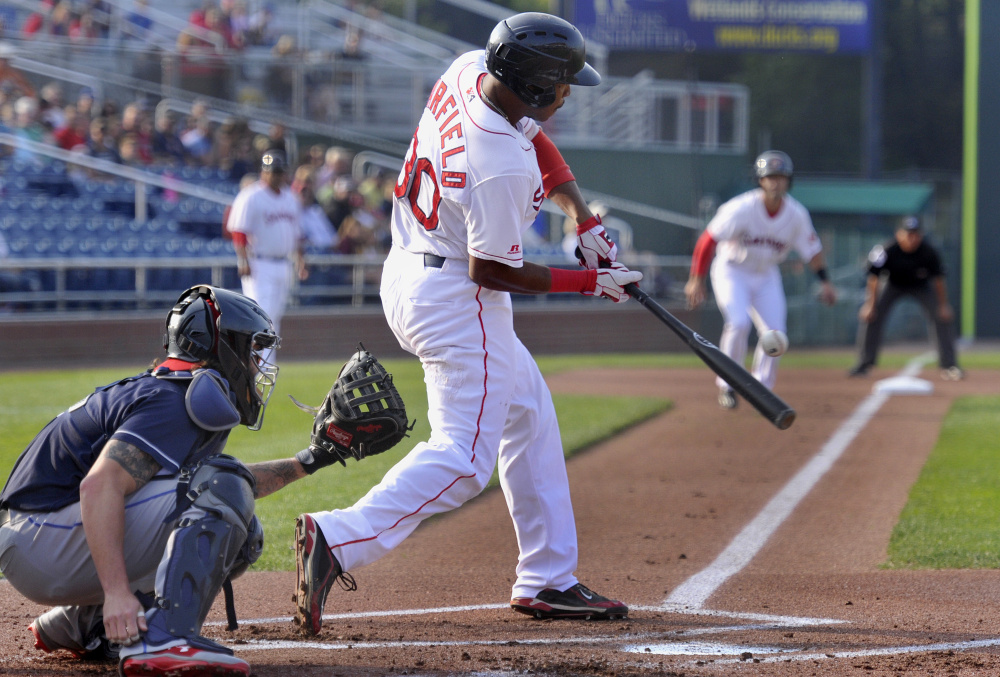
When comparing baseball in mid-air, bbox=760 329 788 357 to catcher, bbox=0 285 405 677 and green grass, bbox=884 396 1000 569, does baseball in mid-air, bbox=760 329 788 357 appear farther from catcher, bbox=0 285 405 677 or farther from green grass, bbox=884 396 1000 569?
catcher, bbox=0 285 405 677

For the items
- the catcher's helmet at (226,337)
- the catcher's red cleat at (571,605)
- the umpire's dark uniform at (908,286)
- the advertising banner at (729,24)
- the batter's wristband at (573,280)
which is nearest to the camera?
the catcher's helmet at (226,337)

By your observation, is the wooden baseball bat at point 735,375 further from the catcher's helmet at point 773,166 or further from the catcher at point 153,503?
the catcher's helmet at point 773,166

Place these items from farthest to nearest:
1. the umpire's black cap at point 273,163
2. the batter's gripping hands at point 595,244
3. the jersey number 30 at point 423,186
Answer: the umpire's black cap at point 273,163
the batter's gripping hands at point 595,244
the jersey number 30 at point 423,186

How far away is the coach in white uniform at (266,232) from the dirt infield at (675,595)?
4791 mm

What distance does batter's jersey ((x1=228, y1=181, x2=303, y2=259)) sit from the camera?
1051 centimetres

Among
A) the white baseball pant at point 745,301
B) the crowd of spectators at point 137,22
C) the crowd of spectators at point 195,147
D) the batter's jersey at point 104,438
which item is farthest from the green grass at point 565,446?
the crowd of spectators at point 137,22

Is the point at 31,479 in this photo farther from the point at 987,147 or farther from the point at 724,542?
the point at 987,147

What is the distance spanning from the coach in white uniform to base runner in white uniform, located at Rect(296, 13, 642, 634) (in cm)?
724

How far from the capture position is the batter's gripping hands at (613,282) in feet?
11.6

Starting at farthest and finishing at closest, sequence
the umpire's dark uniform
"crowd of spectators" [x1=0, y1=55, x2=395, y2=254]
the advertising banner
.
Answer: the advertising banner
"crowd of spectators" [x1=0, y1=55, x2=395, y2=254]
the umpire's dark uniform

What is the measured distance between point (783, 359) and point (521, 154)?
13361mm

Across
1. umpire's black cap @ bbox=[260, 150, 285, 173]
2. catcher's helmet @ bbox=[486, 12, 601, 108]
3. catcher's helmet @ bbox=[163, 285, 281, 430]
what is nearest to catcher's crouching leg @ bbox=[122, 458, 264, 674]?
catcher's helmet @ bbox=[163, 285, 281, 430]

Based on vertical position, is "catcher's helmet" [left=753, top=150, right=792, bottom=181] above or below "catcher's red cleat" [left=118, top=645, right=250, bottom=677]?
above

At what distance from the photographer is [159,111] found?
1747 centimetres
